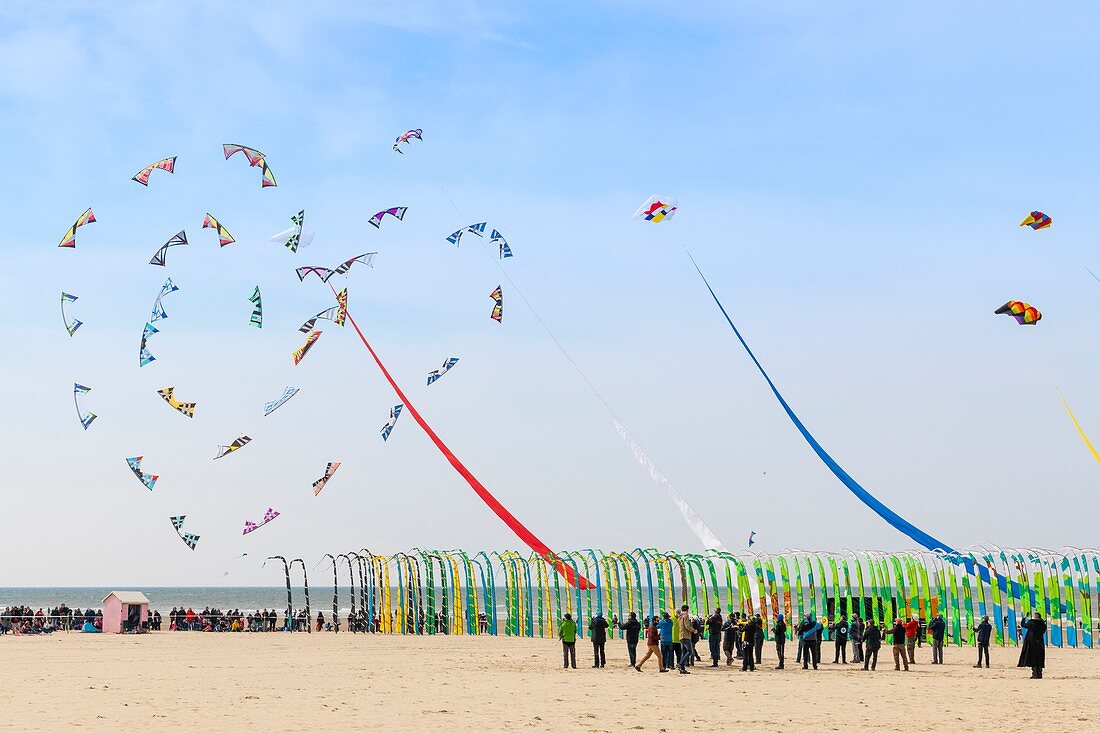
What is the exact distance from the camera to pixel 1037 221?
20875 millimetres

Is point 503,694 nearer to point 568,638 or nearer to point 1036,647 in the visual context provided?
point 568,638

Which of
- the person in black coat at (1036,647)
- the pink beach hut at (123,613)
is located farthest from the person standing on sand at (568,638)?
the pink beach hut at (123,613)

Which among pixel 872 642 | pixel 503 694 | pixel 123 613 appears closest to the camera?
pixel 503 694

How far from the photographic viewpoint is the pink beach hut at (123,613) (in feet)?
102

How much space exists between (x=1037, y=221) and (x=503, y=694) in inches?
480

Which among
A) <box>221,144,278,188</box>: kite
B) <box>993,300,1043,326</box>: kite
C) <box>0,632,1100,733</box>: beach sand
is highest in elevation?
<box>221,144,278,188</box>: kite

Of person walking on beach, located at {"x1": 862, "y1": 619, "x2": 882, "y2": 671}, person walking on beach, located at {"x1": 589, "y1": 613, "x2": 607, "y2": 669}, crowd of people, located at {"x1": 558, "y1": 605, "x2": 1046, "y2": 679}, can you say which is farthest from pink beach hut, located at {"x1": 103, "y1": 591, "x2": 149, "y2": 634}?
person walking on beach, located at {"x1": 862, "y1": 619, "x2": 882, "y2": 671}

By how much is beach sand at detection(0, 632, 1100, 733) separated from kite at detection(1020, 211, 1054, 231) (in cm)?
716

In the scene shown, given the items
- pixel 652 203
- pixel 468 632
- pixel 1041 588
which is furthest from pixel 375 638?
pixel 1041 588

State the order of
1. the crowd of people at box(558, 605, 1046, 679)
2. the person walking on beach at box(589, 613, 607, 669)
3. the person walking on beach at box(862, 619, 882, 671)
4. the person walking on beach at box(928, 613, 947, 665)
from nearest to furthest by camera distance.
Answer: the crowd of people at box(558, 605, 1046, 679) → the person walking on beach at box(589, 613, 607, 669) → the person walking on beach at box(862, 619, 882, 671) → the person walking on beach at box(928, 613, 947, 665)

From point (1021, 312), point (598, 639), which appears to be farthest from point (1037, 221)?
point (598, 639)

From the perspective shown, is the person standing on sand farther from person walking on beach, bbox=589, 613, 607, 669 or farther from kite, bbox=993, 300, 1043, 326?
kite, bbox=993, 300, 1043, 326

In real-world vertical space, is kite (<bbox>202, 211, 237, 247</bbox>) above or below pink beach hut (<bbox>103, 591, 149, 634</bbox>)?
above

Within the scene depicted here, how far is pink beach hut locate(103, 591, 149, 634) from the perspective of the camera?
31188mm
